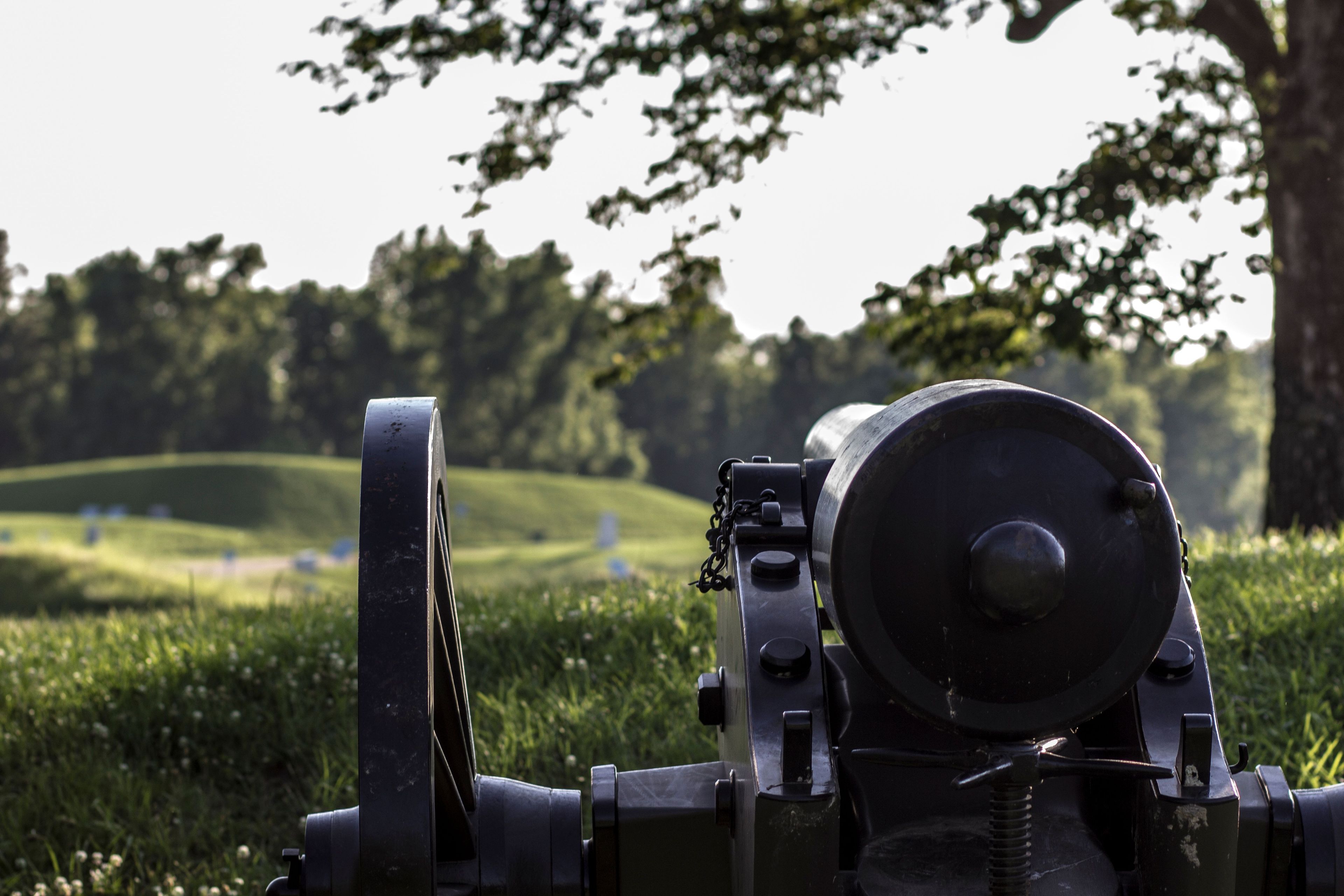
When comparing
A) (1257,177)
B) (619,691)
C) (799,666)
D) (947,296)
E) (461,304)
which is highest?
(461,304)

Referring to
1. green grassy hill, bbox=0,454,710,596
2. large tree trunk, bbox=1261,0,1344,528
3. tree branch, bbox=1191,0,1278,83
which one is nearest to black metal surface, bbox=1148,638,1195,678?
large tree trunk, bbox=1261,0,1344,528

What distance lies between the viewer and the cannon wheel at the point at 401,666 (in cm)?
157

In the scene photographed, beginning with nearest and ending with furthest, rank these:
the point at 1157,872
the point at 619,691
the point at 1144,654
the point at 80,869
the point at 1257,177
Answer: the point at 1144,654 → the point at 1157,872 → the point at 80,869 → the point at 619,691 → the point at 1257,177

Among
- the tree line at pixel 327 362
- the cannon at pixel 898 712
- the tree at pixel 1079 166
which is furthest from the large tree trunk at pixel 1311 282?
the tree line at pixel 327 362

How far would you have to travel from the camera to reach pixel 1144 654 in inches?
62.9

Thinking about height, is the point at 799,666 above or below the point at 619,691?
above

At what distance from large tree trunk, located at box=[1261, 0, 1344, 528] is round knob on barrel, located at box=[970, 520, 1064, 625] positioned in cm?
654

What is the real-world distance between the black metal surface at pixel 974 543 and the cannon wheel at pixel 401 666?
551mm

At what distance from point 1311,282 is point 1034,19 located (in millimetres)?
2272

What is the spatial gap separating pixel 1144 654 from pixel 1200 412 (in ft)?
216

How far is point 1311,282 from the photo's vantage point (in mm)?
7371

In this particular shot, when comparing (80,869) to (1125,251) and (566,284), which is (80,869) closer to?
(1125,251)

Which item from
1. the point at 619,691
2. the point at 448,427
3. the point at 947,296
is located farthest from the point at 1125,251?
the point at 448,427

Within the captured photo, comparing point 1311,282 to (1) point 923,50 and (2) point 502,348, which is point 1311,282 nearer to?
(1) point 923,50
